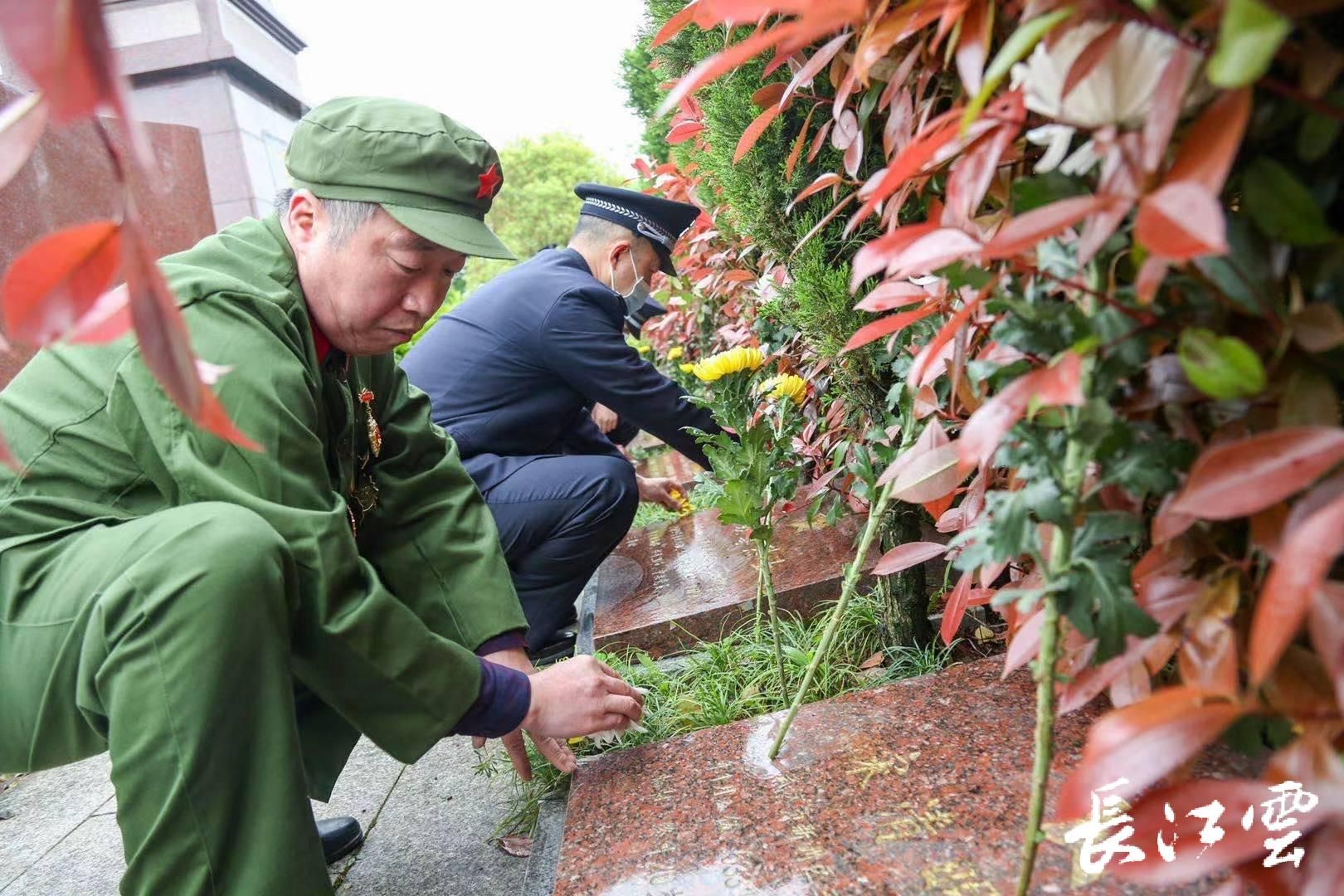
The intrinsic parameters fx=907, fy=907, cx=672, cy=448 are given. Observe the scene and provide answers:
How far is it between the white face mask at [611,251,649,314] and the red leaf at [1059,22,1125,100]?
116 inches

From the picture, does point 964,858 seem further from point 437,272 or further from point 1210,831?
point 437,272

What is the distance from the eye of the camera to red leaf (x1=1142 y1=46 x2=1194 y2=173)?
566mm

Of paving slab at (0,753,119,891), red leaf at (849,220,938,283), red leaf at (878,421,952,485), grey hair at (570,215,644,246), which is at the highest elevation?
red leaf at (849,220,938,283)

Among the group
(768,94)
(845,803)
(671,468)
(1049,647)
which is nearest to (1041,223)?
(1049,647)

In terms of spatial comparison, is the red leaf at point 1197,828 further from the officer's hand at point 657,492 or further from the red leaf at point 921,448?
the officer's hand at point 657,492

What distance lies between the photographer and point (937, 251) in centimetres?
72

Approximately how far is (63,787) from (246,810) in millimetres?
1995

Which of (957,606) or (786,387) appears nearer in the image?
(957,606)

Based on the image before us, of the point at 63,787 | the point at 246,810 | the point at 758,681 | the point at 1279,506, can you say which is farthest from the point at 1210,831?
the point at 63,787

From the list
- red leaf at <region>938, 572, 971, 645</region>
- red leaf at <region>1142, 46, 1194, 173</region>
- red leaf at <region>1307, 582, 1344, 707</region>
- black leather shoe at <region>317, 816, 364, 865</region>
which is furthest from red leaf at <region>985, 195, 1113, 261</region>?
black leather shoe at <region>317, 816, 364, 865</region>

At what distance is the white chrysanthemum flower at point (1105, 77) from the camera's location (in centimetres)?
60

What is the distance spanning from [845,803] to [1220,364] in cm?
86

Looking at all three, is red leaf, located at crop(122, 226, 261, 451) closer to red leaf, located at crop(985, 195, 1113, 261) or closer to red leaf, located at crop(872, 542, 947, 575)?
red leaf, located at crop(985, 195, 1113, 261)

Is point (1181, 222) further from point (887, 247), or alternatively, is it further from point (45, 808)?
point (45, 808)
